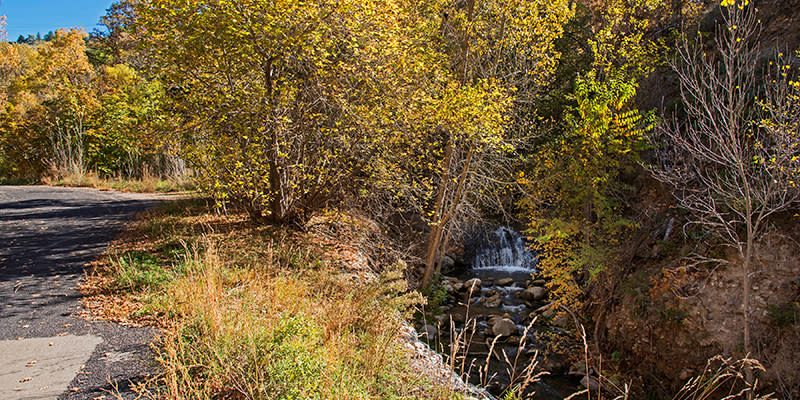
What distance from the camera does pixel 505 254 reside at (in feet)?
43.0

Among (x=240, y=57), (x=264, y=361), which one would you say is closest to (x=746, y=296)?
(x=264, y=361)

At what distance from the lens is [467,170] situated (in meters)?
9.68

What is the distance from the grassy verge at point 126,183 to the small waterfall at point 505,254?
9412 millimetres

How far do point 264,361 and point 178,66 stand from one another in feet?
15.0

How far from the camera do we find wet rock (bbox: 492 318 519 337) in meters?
8.62

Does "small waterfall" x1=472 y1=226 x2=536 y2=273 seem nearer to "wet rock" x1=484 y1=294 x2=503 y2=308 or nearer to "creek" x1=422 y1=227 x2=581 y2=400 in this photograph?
"creek" x1=422 y1=227 x2=581 y2=400

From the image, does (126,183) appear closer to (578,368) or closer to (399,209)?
(399,209)

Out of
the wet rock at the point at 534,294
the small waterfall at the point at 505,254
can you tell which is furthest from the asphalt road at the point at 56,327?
the small waterfall at the point at 505,254

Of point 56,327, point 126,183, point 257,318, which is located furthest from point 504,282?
point 126,183

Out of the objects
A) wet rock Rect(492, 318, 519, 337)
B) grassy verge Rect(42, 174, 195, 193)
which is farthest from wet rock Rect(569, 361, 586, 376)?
grassy verge Rect(42, 174, 195, 193)

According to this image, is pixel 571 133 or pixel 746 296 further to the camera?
pixel 571 133

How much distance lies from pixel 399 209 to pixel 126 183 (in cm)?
1185

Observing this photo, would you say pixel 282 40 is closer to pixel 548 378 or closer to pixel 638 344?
pixel 548 378

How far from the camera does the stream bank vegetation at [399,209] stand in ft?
13.6
